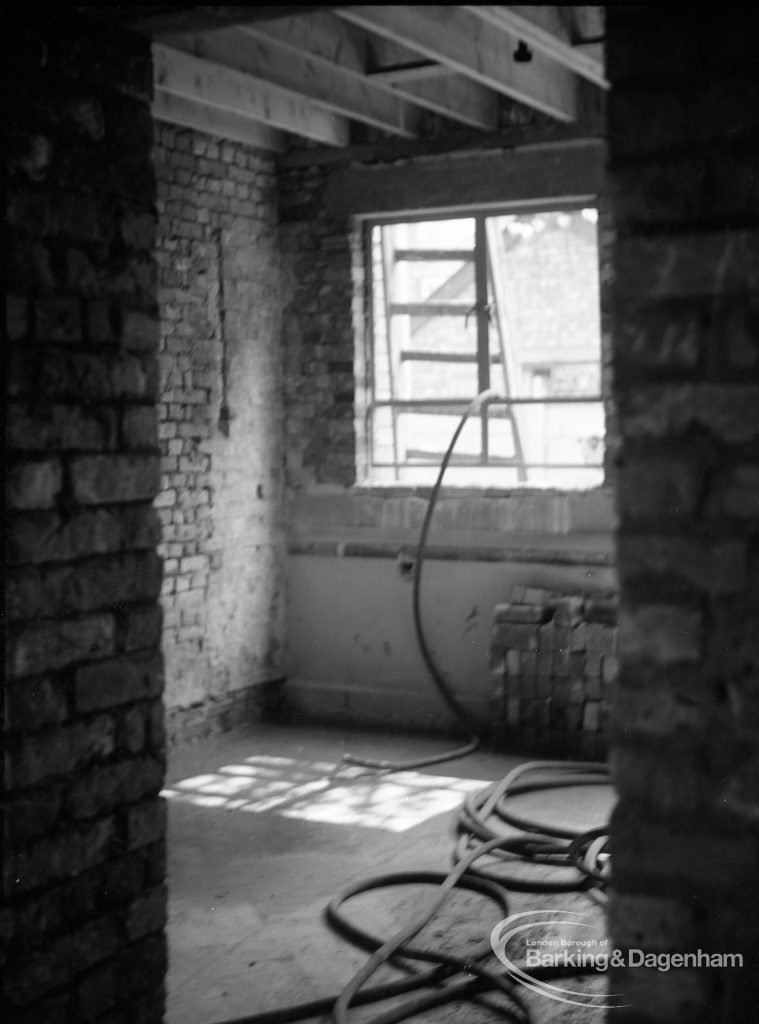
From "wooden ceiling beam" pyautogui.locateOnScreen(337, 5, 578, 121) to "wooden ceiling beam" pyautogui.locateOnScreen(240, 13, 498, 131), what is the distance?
113 mm

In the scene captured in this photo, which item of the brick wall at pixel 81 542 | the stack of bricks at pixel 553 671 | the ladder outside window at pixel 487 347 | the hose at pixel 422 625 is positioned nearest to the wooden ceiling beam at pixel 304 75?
the ladder outside window at pixel 487 347

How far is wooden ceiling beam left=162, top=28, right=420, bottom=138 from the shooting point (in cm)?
448

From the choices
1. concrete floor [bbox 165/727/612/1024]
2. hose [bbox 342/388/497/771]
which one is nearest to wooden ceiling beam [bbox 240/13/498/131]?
hose [bbox 342/388/497/771]

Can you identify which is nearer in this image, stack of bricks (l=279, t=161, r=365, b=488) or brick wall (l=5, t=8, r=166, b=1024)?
brick wall (l=5, t=8, r=166, b=1024)

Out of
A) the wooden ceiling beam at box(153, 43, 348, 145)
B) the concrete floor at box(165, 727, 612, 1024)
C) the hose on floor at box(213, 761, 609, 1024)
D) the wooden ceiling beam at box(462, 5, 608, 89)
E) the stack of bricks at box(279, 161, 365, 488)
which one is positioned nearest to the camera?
the hose on floor at box(213, 761, 609, 1024)

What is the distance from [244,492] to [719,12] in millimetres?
4867

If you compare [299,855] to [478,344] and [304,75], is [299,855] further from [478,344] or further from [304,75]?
[304,75]

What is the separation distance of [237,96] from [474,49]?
1.25m

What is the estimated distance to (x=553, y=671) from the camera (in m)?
5.70

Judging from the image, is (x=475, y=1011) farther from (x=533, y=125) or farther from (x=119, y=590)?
(x=533, y=125)

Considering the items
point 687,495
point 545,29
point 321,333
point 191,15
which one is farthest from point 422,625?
point 687,495

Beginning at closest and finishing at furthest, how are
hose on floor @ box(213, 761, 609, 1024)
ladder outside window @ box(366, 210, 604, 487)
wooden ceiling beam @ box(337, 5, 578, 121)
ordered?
hose on floor @ box(213, 761, 609, 1024), wooden ceiling beam @ box(337, 5, 578, 121), ladder outside window @ box(366, 210, 604, 487)

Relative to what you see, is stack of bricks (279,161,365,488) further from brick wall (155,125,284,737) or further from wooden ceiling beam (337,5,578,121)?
wooden ceiling beam (337,5,578,121)

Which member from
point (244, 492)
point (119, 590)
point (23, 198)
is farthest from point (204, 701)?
point (23, 198)
